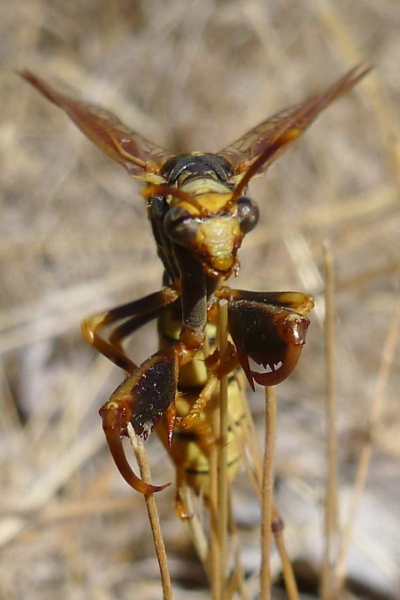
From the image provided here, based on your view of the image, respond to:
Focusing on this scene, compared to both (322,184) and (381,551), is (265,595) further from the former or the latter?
(322,184)

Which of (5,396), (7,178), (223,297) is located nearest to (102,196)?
(7,178)

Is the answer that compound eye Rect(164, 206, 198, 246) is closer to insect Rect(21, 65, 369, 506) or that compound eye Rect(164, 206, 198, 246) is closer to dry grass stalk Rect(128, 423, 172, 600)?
insect Rect(21, 65, 369, 506)

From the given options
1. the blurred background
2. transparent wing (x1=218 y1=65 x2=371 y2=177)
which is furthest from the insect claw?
the blurred background

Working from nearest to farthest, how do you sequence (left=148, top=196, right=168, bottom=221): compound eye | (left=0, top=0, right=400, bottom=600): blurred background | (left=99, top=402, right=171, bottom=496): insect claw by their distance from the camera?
(left=99, top=402, right=171, bottom=496): insect claw, (left=148, top=196, right=168, bottom=221): compound eye, (left=0, top=0, right=400, bottom=600): blurred background

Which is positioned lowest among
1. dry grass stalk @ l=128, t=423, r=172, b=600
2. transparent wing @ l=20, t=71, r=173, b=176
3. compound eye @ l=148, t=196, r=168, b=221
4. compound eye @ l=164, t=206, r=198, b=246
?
dry grass stalk @ l=128, t=423, r=172, b=600

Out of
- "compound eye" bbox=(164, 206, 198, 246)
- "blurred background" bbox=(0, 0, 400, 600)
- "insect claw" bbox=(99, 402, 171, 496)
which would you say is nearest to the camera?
"insect claw" bbox=(99, 402, 171, 496)

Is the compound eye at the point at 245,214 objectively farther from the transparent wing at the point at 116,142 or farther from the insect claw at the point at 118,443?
the insect claw at the point at 118,443

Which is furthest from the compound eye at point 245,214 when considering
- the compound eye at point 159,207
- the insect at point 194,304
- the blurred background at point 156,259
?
the blurred background at point 156,259

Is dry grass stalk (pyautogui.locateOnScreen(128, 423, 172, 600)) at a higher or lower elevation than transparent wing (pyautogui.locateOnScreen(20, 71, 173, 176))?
lower
